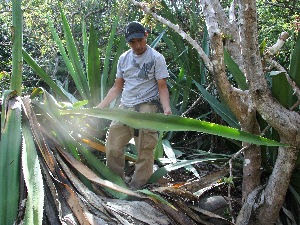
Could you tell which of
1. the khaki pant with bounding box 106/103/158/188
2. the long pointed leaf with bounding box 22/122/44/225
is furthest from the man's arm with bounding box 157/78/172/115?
the long pointed leaf with bounding box 22/122/44/225

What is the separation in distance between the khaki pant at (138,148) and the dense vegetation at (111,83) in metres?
0.12

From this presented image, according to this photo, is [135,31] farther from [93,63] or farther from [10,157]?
[10,157]

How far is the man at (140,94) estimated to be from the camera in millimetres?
3072

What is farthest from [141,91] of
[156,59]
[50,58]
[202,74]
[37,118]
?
[50,58]

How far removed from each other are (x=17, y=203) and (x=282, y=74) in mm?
→ 1544

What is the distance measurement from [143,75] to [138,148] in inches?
20.6

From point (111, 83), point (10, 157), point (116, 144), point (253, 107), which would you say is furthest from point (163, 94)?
point (111, 83)

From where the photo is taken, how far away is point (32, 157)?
2223 mm

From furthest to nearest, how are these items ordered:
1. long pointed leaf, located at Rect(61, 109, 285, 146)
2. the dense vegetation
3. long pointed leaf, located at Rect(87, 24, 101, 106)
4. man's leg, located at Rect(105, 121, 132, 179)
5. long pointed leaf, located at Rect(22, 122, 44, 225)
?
long pointed leaf, located at Rect(87, 24, 101, 106) < man's leg, located at Rect(105, 121, 132, 179) < the dense vegetation < long pointed leaf, located at Rect(61, 109, 285, 146) < long pointed leaf, located at Rect(22, 122, 44, 225)

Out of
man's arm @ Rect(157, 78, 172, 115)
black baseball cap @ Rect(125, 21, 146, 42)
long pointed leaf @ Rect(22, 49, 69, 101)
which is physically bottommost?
man's arm @ Rect(157, 78, 172, 115)

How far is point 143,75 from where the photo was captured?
10.3ft

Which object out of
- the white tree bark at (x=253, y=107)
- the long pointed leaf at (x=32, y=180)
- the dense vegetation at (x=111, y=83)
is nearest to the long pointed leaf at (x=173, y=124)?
the dense vegetation at (x=111, y=83)

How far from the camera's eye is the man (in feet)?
10.1

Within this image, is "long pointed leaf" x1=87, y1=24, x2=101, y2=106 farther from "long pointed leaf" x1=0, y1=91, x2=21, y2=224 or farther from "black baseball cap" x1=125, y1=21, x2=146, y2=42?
"long pointed leaf" x1=0, y1=91, x2=21, y2=224
